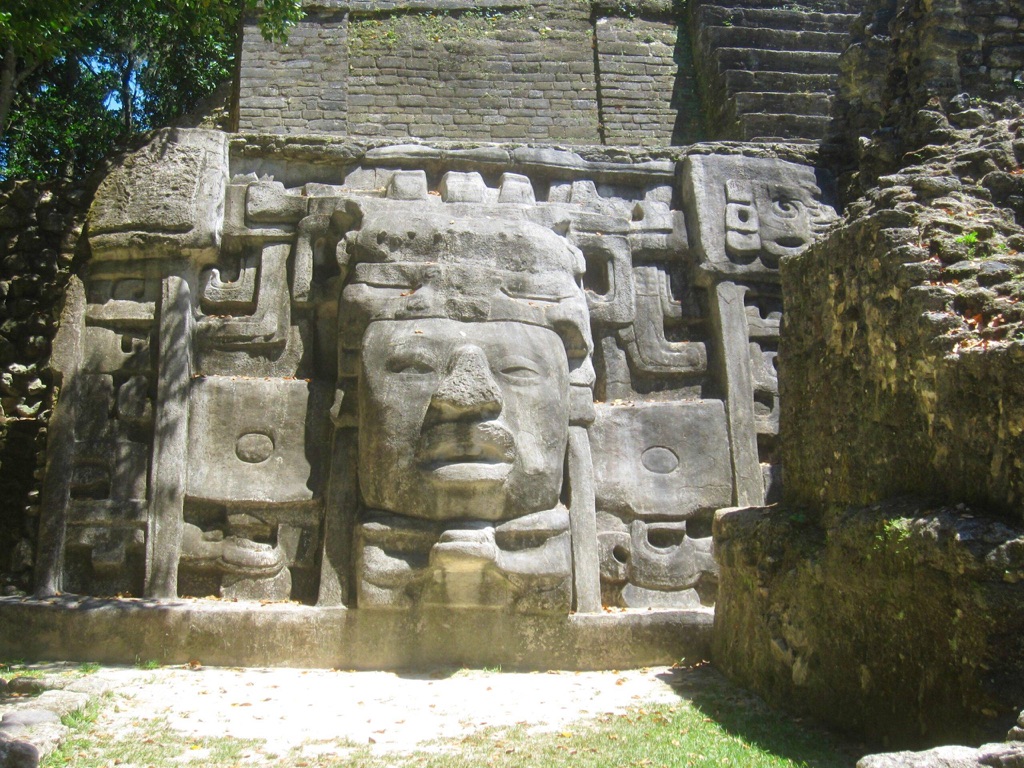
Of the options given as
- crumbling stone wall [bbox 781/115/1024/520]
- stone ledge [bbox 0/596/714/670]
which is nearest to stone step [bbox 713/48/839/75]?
crumbling stone wall [bbox 781/115/1024/520]

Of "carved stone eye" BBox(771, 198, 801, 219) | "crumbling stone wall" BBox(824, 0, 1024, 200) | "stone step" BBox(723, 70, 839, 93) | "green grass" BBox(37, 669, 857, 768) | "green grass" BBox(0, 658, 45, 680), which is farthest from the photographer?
"stone step" BBox(723, 70, 839, 93)

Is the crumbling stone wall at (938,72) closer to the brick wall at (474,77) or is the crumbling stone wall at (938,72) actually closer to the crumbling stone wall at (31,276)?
the brick wall at (474,77)

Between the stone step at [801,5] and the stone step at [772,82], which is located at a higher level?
the stone step at [801,5]

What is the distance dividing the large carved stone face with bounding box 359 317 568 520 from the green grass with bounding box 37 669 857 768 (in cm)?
148

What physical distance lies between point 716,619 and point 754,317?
248cm

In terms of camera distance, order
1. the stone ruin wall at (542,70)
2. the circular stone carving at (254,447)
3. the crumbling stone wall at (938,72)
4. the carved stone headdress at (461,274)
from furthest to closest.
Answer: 1. the stone ruin wall at (542,70)
2. the crumbling stone wall at (938,72)
3. the circular stone carving at (254,447)
4. the carved stone headdress at (461,274)

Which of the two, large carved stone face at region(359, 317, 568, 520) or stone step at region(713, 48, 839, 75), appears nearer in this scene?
large carved stone face at region(359, 317, 568, 520)

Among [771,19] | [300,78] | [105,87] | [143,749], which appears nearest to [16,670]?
[143,749]

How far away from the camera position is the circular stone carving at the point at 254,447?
6688 mm

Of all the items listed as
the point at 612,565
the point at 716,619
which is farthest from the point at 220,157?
the point at 716,619

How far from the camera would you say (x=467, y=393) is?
5.93m

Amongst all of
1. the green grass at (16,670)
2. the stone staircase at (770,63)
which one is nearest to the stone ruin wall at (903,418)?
the green grass at (16,670)

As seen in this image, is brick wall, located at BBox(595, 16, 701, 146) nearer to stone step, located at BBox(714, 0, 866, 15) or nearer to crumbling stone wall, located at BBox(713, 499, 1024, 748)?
stone step, located at BBox(714, 0, 866, 15)

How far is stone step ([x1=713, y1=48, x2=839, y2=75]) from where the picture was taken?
11.1m
